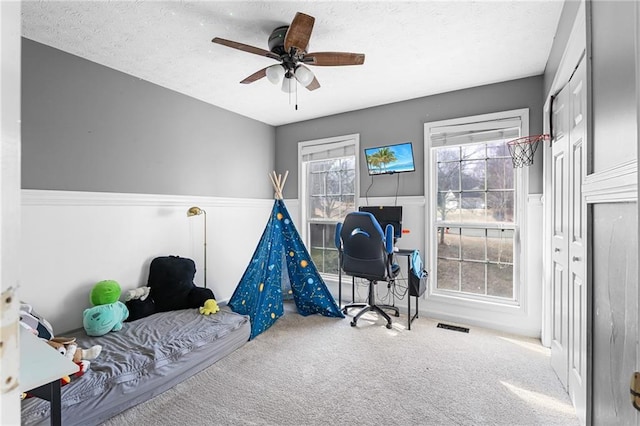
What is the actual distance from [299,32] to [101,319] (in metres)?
2.49

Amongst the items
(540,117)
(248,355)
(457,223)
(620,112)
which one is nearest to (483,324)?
(457,223)

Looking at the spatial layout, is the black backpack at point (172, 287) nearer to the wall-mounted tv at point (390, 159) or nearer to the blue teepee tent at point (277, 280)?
the blue teepee tent at point (277, 280)

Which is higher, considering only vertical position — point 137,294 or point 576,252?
point 576,252

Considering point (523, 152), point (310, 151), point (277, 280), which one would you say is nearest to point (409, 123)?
point (523, 152)

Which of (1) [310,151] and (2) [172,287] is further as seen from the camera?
(1) [310,151]

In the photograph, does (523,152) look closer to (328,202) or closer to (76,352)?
(328,202)

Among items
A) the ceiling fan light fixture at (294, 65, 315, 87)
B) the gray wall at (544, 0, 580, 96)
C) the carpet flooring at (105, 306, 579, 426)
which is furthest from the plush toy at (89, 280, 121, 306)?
the gray wall at (544, 0, 580, 96)

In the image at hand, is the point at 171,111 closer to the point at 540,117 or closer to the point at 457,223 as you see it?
the point at 457,223

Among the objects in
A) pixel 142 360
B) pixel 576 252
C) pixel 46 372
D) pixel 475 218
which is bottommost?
pixel 142 360

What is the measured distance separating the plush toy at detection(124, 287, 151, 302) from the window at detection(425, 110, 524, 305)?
115 inches

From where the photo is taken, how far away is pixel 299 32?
6.05ft

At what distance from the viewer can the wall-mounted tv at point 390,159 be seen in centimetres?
346

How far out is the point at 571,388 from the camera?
194 cm

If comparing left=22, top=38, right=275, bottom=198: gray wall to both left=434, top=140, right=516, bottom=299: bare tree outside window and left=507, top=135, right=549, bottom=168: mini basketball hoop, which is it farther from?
left=507, top=135, right=549, bottom=168: mini basketball hoop
